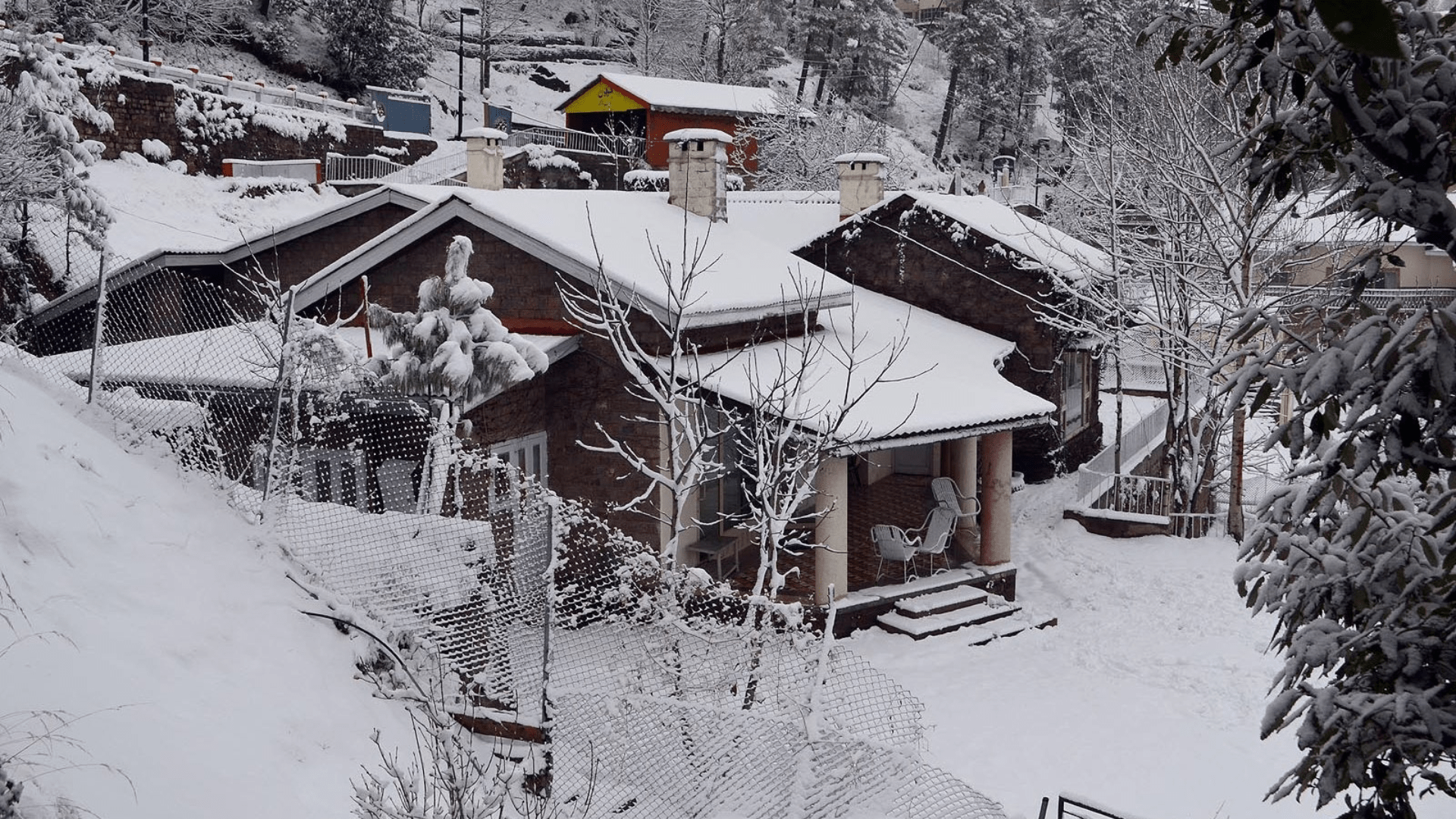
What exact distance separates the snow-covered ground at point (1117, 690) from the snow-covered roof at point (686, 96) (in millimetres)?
24826

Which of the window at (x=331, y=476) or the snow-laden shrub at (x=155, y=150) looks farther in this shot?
the snow-laden shrub at (x=155, y=150)

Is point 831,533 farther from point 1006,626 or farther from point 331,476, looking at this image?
point 331,476

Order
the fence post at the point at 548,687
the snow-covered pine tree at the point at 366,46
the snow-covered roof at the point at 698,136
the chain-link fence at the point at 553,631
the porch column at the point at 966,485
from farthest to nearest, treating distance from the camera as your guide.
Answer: the snow-covered pine tree at the point at 366,46, the snow-covered roof at the point at 698,136, the porch column at the point at 966,485, the fence post at the point at 548,687, the chain-link fence at the point at 553,631

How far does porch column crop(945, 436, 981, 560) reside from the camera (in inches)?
561

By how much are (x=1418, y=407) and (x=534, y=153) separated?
30.6 meters

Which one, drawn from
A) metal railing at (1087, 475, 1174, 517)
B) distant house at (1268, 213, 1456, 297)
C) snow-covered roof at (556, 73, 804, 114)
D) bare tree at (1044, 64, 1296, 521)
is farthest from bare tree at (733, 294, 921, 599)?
snow-covered roof at (556, 73, 804, 114)

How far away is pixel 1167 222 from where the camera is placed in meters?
15.9

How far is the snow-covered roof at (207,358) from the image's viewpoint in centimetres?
1197

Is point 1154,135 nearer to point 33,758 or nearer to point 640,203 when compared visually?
point 640,203

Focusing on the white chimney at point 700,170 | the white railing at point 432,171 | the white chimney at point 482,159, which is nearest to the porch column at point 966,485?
the white chimney at point 700,170

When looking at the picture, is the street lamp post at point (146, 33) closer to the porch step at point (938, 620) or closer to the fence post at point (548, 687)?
the porch step at point (938, 620)

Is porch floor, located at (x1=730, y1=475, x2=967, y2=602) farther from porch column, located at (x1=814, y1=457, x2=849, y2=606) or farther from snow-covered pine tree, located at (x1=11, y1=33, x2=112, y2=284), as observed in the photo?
snow-covered pine tree, located at (x1=11, y1=33, x2=112, y2=284)

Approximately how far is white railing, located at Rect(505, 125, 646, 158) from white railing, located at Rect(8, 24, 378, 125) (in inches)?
202

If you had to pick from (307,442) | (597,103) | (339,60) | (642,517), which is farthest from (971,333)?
(339,60)
